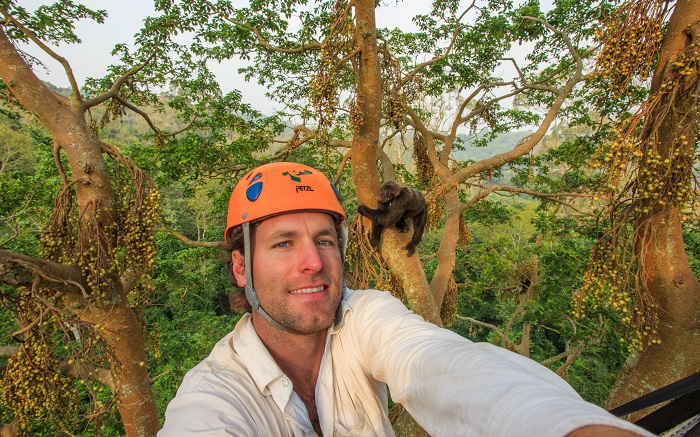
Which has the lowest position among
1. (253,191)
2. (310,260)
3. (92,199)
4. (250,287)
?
(250,287)

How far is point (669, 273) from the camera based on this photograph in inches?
108

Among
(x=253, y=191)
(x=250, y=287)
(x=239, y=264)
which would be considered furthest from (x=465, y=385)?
(x=239, y=264)

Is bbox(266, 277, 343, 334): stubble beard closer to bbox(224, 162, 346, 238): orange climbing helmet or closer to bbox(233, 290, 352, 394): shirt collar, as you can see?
bbox(233, 290, 352, 394): shirt collar

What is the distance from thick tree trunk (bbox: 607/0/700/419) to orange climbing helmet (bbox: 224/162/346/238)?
223 cm

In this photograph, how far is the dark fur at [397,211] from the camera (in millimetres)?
2912

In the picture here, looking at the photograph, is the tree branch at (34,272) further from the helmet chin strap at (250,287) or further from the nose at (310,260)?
the nose at (310,260)

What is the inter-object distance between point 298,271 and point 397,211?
5.33 feet

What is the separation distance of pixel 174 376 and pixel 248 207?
8.78m

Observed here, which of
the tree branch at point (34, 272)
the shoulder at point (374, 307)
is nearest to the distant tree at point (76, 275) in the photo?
the tree branch at point (34, 272)

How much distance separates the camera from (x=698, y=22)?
2.28 m

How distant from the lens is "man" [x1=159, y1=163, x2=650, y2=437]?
2.78 feet

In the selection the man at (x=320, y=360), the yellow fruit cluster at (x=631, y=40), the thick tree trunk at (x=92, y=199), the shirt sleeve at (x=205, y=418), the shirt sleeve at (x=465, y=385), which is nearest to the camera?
the shirt sleeve at (x=465, y=385)

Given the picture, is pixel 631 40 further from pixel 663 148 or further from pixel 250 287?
pixel 250 287

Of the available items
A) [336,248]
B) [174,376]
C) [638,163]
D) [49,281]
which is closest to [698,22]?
[638,163]
